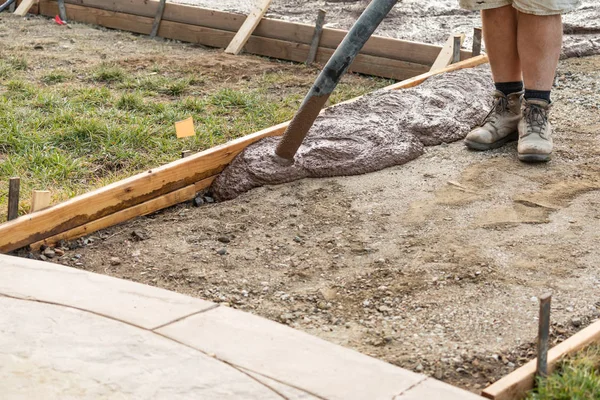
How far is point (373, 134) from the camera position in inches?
157

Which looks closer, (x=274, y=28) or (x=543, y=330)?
(x=543, y=330)

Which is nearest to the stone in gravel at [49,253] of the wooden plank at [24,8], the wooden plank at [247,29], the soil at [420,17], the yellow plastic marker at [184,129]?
the yellow plastic marker at [184,129]

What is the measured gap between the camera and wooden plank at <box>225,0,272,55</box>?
6652mm

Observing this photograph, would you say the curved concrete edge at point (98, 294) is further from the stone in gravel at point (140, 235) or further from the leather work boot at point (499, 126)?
the leather work boot at point (499, 126)

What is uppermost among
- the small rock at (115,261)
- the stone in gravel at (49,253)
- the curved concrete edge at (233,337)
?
the curved concrete edge at (233,337)

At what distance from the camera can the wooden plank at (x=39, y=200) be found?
307cm

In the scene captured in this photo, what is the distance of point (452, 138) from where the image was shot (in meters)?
4.18

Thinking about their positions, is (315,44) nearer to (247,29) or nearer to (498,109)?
(247,29)

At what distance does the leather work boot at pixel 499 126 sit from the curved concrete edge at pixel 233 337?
1.97 m

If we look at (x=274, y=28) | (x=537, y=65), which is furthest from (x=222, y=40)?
(x=537, y=65)

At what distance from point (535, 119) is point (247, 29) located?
10.9 feet

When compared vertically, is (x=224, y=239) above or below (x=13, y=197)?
below

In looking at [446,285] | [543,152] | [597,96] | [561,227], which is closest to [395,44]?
[597,96]

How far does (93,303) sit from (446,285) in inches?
43.7
